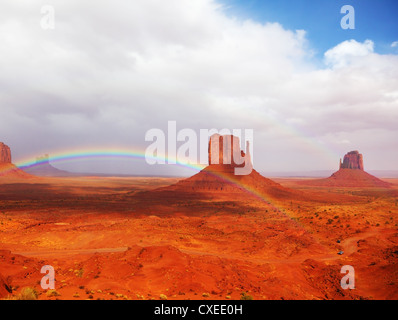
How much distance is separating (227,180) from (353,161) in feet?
422

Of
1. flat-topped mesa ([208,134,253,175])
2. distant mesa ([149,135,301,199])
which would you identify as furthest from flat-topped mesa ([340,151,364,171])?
flat-topped mesa ([208,134,253,175])

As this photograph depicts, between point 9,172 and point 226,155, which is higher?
point 226,155

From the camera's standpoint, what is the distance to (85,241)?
2403 centimetres

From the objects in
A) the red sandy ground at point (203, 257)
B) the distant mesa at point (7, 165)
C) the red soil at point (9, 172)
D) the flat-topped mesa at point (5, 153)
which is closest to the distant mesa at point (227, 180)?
the red sandy ground at point (203, 257)

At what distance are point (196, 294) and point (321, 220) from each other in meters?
29.9

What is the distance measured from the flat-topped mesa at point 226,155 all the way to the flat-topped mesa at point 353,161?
112m

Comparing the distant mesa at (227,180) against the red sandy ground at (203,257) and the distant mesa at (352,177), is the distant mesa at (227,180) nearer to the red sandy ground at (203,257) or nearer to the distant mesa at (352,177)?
the red sandy ground at (203,257)

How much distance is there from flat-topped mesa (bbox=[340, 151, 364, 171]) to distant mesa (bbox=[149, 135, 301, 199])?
11072cm

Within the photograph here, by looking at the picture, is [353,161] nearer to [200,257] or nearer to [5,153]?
[200,257]

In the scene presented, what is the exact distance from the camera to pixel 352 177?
5950 inches

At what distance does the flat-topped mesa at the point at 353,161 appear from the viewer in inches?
6339

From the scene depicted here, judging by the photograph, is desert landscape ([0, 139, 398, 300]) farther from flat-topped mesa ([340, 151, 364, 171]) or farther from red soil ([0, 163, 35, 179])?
flat-topped mesa ([340, 151, 364, 171])

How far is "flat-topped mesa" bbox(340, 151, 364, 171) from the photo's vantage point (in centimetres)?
A: 16100

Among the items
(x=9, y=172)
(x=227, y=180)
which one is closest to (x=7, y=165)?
(x=9, y=172)
